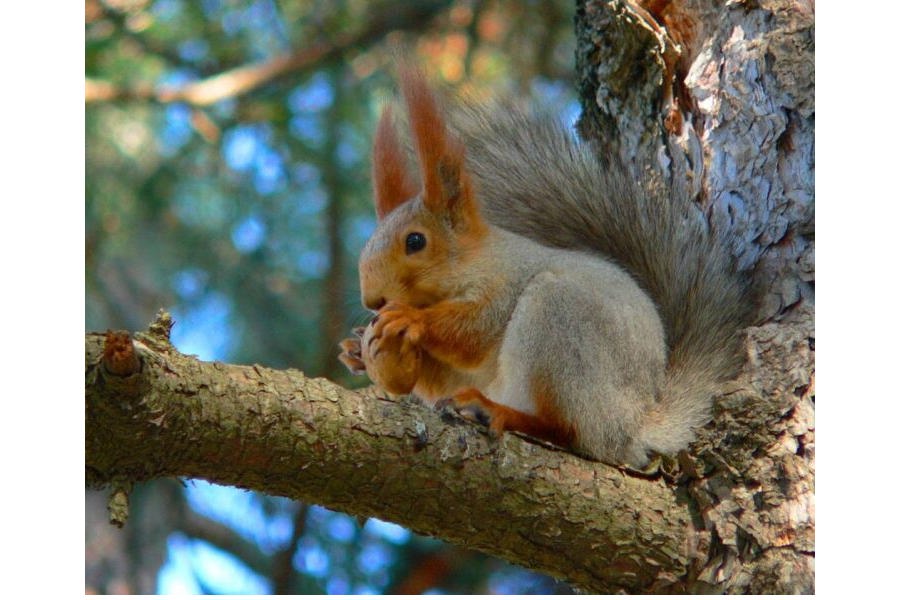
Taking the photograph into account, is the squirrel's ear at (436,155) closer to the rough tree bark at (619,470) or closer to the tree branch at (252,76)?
the rough tree bark at (619,470)

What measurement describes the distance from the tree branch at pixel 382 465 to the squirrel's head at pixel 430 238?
363mm

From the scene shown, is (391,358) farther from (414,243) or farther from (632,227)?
(632,227)

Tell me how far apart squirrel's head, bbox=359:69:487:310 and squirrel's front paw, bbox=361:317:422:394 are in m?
0.12

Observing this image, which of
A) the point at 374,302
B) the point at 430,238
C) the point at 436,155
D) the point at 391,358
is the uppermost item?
the point at 436,155

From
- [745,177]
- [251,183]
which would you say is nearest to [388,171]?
[745,177]

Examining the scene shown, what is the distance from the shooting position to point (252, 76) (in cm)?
349

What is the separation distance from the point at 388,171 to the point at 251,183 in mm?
1666

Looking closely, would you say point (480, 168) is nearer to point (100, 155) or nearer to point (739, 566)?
point (739, 566)

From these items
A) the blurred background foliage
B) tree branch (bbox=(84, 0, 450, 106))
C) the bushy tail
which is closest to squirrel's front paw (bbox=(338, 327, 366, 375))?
the bushy tail

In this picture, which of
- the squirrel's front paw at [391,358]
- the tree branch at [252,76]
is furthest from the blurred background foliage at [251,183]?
the squirrel's front paw at [391,358]

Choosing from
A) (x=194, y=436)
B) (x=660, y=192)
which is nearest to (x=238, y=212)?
(x=660, y=192)

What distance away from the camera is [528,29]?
151 inches

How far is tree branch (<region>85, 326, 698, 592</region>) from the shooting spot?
1241mm

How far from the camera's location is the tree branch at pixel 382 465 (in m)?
1.24
